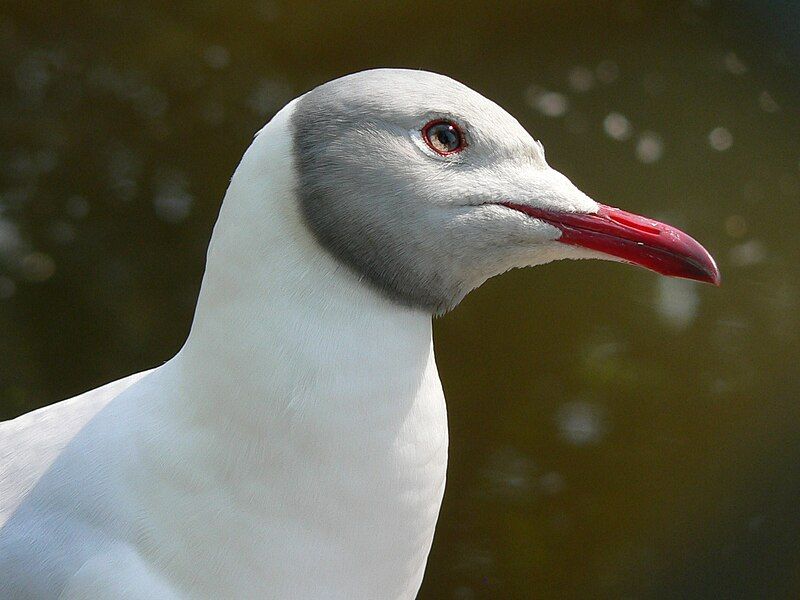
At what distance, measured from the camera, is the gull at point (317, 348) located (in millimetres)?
773

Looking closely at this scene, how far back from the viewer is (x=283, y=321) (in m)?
0.78

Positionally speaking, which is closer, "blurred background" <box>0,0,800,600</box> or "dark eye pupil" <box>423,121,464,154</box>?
"dark eye pupil" <box>423,121,464,154</box>

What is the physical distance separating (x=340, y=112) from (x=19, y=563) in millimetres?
406

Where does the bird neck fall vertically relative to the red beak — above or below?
below

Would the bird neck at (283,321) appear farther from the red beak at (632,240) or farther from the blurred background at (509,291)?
the blurred background at (509,291)

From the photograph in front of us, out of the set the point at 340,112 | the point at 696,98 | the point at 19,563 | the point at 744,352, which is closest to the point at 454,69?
the point at 696,98

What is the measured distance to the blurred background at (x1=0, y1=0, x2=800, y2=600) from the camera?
1789mm

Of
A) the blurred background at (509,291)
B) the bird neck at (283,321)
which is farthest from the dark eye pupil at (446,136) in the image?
the blurred background at (509,291)

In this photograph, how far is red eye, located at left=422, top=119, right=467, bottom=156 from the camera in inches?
30.4

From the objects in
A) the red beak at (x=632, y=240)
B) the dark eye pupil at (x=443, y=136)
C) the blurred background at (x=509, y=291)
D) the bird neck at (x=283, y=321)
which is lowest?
the blurred background at (x=509, y=291)

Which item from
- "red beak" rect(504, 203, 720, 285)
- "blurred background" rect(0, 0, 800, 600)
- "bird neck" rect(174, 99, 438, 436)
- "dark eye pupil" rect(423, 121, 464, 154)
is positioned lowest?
"blurred background" rect(0, 0, 800, 600)

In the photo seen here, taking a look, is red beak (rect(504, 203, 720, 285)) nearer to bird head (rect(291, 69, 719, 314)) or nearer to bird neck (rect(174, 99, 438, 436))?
bird head (rect(291, 69, 719, 314))

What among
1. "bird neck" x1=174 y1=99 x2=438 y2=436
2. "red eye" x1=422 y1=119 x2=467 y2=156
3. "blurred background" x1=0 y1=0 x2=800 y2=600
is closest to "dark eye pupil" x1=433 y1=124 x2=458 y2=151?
"red eye" x1=422 y1=119 x2=467 y2=156

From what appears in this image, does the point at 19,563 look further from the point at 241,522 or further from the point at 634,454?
the point at 634,454
